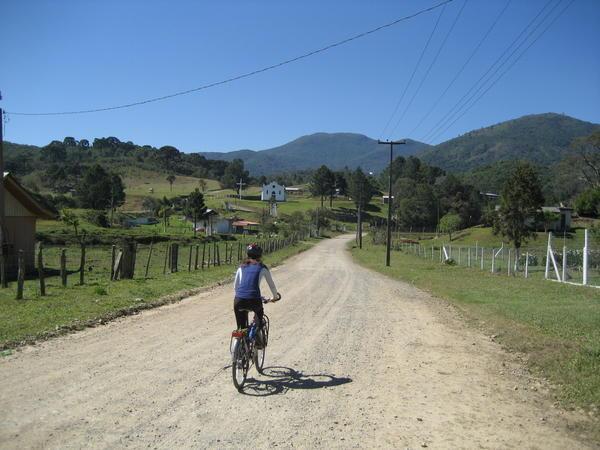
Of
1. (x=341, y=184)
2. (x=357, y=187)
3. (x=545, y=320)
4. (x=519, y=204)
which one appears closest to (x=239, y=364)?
(x=545, y=320)

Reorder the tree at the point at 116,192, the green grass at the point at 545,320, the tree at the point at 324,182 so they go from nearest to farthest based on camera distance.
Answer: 1. the green grass at the point at 545,320
2. the tree at the point at 116,192
3. the tree at the point at 324,182

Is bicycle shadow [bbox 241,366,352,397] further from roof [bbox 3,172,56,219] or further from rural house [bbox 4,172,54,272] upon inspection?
roof [bbox 3,172,56,219]

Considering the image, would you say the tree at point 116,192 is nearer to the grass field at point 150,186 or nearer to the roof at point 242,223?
the grass field at point 150,186

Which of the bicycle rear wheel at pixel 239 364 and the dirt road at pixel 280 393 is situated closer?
the dirt road at pixel 280 393

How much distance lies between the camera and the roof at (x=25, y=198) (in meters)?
29.3

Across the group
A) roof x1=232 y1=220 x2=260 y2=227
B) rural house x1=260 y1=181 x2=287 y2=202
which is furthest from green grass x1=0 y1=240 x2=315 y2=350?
rural house x1=260 y1=181 x2=287 y2=202

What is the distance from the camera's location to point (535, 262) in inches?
1356

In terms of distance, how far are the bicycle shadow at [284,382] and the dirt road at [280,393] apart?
0.03m

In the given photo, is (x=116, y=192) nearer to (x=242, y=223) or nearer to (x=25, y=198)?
(x=242, y=223)

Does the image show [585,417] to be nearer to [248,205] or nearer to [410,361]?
[410,361]

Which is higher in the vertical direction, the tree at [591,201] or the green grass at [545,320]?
the tree at [591,201]

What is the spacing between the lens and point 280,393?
7.09 meters

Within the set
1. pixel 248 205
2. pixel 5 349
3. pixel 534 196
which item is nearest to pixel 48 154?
pixel 248 205

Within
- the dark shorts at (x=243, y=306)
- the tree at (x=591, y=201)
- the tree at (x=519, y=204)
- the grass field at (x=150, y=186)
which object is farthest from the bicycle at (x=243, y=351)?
the grass field at (x=150, y=186)
